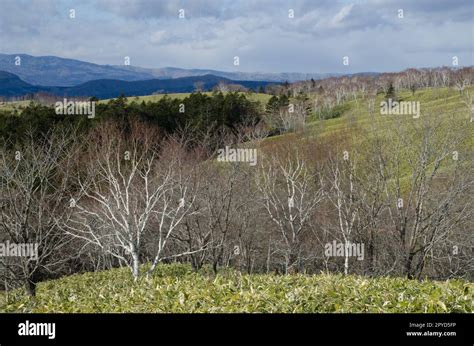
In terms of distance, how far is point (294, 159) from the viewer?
1510 inches

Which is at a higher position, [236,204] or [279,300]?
[279,300]

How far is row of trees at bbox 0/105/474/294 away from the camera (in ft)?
60.0

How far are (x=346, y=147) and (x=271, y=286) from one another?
27.6m

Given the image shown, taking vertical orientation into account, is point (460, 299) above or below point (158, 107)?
below

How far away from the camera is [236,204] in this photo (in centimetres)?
2867

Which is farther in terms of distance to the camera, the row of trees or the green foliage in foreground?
the row of trees

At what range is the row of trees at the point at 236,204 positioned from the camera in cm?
1828

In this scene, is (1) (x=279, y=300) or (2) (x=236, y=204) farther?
(2) (x=236, y=204)

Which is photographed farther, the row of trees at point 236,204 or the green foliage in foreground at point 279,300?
the row of trees at point 236,204
